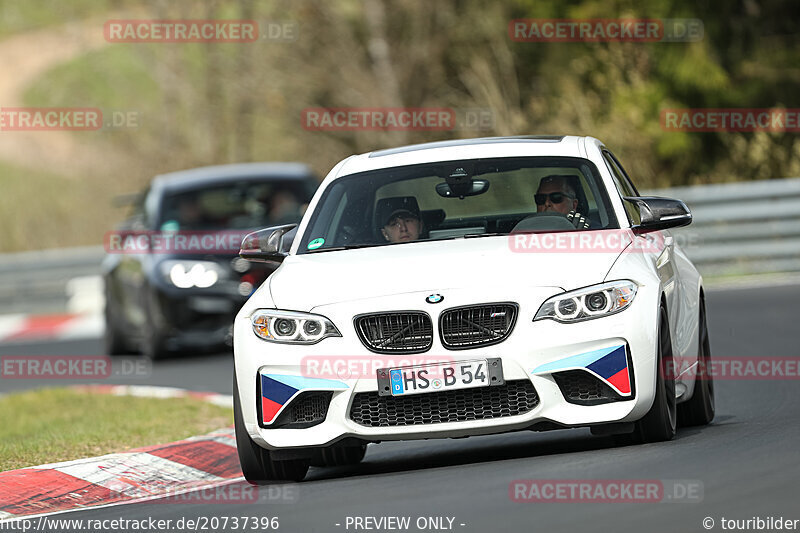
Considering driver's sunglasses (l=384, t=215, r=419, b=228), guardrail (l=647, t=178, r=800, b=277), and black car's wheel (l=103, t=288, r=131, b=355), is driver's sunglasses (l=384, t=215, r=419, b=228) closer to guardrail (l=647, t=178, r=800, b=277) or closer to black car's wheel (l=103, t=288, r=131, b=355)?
black car's wheel (l=103, t=288, r=131, b=355)

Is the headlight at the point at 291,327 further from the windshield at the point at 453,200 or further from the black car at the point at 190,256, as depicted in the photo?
the black car at the point at 190,256

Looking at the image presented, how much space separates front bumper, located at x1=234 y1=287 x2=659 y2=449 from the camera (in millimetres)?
7707

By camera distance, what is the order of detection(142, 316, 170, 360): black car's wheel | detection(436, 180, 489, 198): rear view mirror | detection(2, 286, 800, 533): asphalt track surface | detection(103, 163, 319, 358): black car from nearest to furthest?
detection(2, 286, 800, 533): asphalt track surface → detection(436, 180, 489, 198): rear view mirror → detection(103, 163, 319, 358): black car → detection(142, 316, 170, 360): black car's wheel

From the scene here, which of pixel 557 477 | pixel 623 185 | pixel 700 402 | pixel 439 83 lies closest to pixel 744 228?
pixel 623 185

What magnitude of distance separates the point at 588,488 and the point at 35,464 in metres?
3.90

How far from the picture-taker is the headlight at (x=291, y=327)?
7902 millimetres

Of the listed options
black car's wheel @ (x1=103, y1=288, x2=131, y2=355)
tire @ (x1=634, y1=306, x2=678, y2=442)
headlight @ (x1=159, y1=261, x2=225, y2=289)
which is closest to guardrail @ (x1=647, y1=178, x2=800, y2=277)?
headlight @ (x1=159, y1=261, x2=225, y2=289)

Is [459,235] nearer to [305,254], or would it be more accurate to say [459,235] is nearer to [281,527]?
[305,254]

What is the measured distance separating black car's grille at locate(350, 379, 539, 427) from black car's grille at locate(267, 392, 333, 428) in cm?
17

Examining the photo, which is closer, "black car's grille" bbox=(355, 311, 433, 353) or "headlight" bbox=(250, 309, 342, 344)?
"black car's grille" bbox=(355, 311, 433, 353)

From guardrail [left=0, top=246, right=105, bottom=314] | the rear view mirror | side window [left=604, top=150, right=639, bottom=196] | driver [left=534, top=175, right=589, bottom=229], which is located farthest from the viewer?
guardrail [left=0, top=246, right=105, bottom=314]

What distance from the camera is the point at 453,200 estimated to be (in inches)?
364

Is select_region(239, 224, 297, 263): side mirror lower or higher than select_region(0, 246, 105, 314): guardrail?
higher

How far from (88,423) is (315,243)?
385 centimetres
